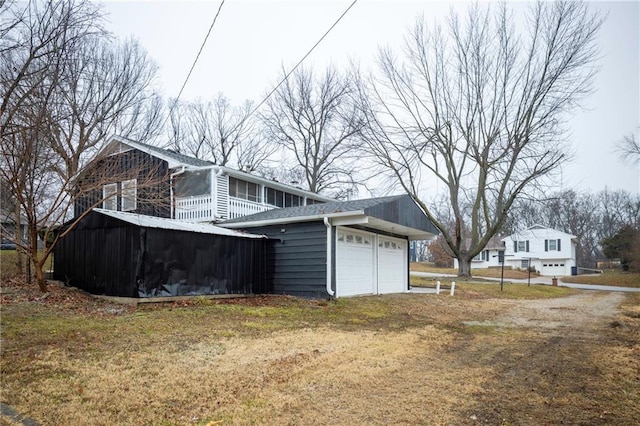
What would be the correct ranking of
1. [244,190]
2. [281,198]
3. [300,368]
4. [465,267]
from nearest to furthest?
[300,368] < [244,190] < [281,198] < [465,267]

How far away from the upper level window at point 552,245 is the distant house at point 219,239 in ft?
114

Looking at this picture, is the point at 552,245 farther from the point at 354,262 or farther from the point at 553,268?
the point at 354,262

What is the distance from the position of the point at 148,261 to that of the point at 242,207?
→ 680 cm

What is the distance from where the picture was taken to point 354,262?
13.8 meters

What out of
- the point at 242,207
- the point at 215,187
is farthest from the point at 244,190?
the point at 215,187

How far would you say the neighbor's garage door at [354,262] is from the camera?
13.0 meters

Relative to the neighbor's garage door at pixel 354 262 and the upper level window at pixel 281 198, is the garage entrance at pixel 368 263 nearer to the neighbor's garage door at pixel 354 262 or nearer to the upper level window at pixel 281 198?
the neighbor's garage door at pixel 354 262

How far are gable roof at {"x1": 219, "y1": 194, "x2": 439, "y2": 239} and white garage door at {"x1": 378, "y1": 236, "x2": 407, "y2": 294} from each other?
605 millimetres

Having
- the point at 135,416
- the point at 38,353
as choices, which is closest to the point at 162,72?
the point at 38,353

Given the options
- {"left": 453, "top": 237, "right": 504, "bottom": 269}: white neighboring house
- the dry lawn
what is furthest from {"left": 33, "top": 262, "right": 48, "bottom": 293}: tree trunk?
{"left": 453, "top": 237, "right": 504, "bottom": 269}: white neighboring house

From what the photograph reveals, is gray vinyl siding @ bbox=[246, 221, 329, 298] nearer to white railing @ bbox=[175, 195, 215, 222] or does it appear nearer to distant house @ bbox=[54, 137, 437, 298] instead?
distant house @ bbox=[54, 137, 437, 298]

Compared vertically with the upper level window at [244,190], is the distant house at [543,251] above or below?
below

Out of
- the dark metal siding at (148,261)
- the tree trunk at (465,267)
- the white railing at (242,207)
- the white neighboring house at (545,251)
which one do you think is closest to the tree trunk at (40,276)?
the dark metal siding at (148,261)

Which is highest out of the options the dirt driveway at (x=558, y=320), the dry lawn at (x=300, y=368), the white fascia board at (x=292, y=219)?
the white fascia board at (x=292, y=219)
